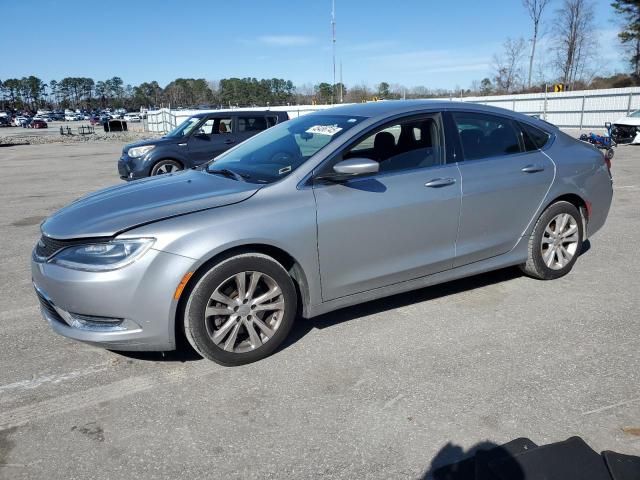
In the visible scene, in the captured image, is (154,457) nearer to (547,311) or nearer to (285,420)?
(285,420)

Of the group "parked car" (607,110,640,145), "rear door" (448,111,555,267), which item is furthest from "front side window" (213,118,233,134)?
"parked car" (607,110,640,145)

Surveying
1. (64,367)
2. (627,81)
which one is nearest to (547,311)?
(64,367)

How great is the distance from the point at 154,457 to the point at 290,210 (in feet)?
5.40

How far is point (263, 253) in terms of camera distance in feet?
11.4

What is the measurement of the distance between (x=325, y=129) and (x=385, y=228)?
0.92 m

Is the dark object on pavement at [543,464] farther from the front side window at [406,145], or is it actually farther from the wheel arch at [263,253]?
the front side window at [406,145]

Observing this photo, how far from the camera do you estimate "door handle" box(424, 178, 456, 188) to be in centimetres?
402

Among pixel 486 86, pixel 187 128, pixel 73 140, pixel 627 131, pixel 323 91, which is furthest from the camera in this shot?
pixel 323 91

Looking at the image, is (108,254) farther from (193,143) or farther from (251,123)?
(251,123)

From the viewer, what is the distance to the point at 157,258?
10.2ft

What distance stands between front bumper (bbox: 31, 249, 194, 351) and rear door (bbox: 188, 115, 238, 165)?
892 cm

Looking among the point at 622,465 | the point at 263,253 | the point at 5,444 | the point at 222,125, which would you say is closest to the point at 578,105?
the point at 222,125

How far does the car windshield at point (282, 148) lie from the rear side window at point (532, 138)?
5.38ft

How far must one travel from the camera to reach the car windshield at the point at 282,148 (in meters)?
3.86
